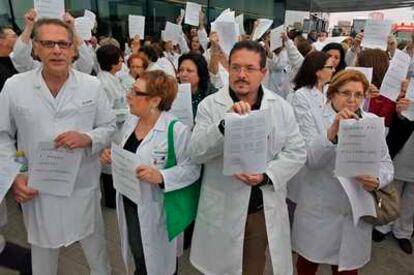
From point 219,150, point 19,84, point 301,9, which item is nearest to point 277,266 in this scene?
point 219,150

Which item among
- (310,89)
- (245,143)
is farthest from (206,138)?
(310,89)

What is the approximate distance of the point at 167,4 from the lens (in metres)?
10.5

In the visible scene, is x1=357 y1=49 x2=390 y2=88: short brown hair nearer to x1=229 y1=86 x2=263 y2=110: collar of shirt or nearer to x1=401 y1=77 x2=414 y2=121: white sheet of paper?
x1=401 y1=77 x2=414 y2=121: white sheet of paper

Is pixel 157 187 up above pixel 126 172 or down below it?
below

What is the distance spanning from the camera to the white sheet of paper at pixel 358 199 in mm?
1889

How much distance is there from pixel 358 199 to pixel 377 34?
6.76ft

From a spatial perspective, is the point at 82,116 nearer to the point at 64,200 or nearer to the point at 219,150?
the point at 64,200

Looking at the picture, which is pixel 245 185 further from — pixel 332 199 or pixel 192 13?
pixel 192 13

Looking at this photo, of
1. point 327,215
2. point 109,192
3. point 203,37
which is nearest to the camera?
point 327,215

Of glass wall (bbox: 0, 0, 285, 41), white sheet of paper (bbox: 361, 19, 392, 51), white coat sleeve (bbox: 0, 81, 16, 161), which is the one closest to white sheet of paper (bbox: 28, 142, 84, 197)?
white coat sleeve (bbox: 0, 81, 16, 161)

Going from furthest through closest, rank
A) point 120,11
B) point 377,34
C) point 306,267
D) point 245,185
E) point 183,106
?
point 120,11, point 377,34, point 183,106, point 306,267, point 245,185

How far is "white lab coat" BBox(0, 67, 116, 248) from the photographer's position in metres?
1.90

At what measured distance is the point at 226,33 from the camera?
303 cm

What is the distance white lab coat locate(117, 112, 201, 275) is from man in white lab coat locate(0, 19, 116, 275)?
0.71ft
